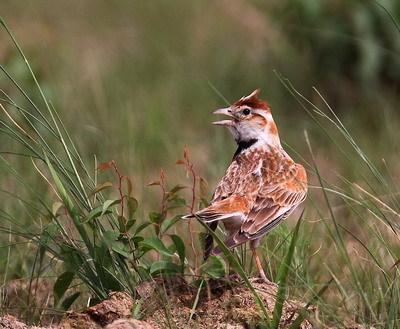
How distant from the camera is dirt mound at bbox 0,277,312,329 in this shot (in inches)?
187

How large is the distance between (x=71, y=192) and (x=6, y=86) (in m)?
5.00

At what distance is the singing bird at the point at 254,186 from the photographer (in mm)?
5289

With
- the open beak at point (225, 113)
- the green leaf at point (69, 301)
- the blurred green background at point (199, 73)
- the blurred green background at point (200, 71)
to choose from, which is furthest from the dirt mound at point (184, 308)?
the blurred green background at point (200, 71)

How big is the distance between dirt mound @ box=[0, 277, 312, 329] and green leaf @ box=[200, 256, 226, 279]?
35 millimetres

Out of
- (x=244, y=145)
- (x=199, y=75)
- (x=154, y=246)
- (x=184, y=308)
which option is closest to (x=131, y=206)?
(x=154, y=246)

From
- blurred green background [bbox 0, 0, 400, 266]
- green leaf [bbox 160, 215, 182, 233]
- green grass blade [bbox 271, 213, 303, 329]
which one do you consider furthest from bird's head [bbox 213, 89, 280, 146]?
blurred green background [bbox 0, 0, 400, 266]

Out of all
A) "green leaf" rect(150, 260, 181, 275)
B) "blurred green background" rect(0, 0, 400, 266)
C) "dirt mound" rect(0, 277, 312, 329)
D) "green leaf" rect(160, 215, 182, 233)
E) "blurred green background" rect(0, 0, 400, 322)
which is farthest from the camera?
"blurred green background" rect(0, 0, 400, 266)

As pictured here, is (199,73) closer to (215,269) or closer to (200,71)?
(200,71)

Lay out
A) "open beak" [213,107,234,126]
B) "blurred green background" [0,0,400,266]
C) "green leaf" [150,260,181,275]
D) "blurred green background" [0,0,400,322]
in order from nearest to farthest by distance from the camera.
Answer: "green leaf" [150,260,181,275] < "open beak" [213,107,234,126] < "blurred green background" [0,0,400,322] < "blurred green background" [0,0,400,266]

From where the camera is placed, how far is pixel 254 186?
570 cm

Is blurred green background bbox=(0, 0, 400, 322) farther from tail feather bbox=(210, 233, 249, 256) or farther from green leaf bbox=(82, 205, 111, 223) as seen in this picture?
green leaf bbox=(82, 205, 111, 223)

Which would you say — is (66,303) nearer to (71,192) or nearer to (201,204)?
(71,192)

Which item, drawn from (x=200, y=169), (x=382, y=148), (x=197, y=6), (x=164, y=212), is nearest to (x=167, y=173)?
(x=200, y=169)

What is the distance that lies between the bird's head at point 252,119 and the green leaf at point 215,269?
115 cm
